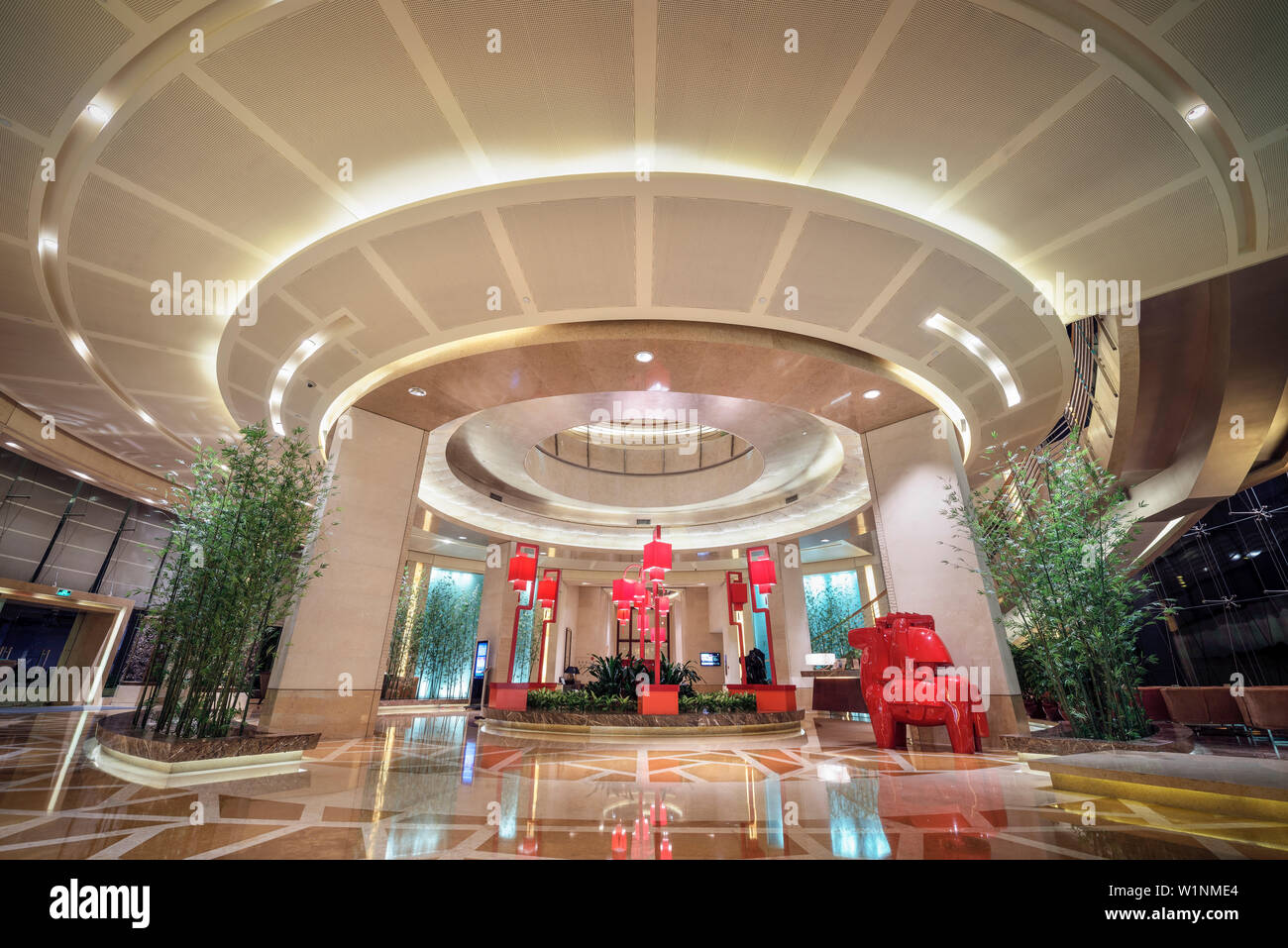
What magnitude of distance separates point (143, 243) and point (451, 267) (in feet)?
8.54

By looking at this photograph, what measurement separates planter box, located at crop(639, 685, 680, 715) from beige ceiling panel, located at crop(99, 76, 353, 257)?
23.9 feet

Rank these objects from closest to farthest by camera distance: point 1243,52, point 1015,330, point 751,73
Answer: point 1243,52
point 751,73
point 1015,330

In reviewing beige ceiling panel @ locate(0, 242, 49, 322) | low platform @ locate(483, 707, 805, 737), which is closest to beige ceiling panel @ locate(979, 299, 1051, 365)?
low platform @ locate(483, 707, 805, 737)

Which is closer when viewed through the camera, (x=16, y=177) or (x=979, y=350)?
(x=16, y=177)

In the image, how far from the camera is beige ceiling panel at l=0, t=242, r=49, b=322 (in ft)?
15.8

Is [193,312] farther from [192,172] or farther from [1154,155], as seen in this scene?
[1154,155]

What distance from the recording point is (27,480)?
425 inches

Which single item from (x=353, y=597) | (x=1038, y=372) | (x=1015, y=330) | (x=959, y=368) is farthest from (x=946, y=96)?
(x=353, y=597)

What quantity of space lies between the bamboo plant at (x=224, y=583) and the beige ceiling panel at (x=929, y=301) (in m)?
6.14

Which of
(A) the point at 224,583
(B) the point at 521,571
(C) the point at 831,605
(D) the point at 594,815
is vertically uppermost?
(C) the point at 831,605

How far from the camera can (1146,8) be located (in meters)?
3.06

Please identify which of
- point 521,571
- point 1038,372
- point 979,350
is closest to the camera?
point 979,350

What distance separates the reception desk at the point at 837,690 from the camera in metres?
12.0

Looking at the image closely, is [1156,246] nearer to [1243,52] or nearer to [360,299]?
[1243,52]
